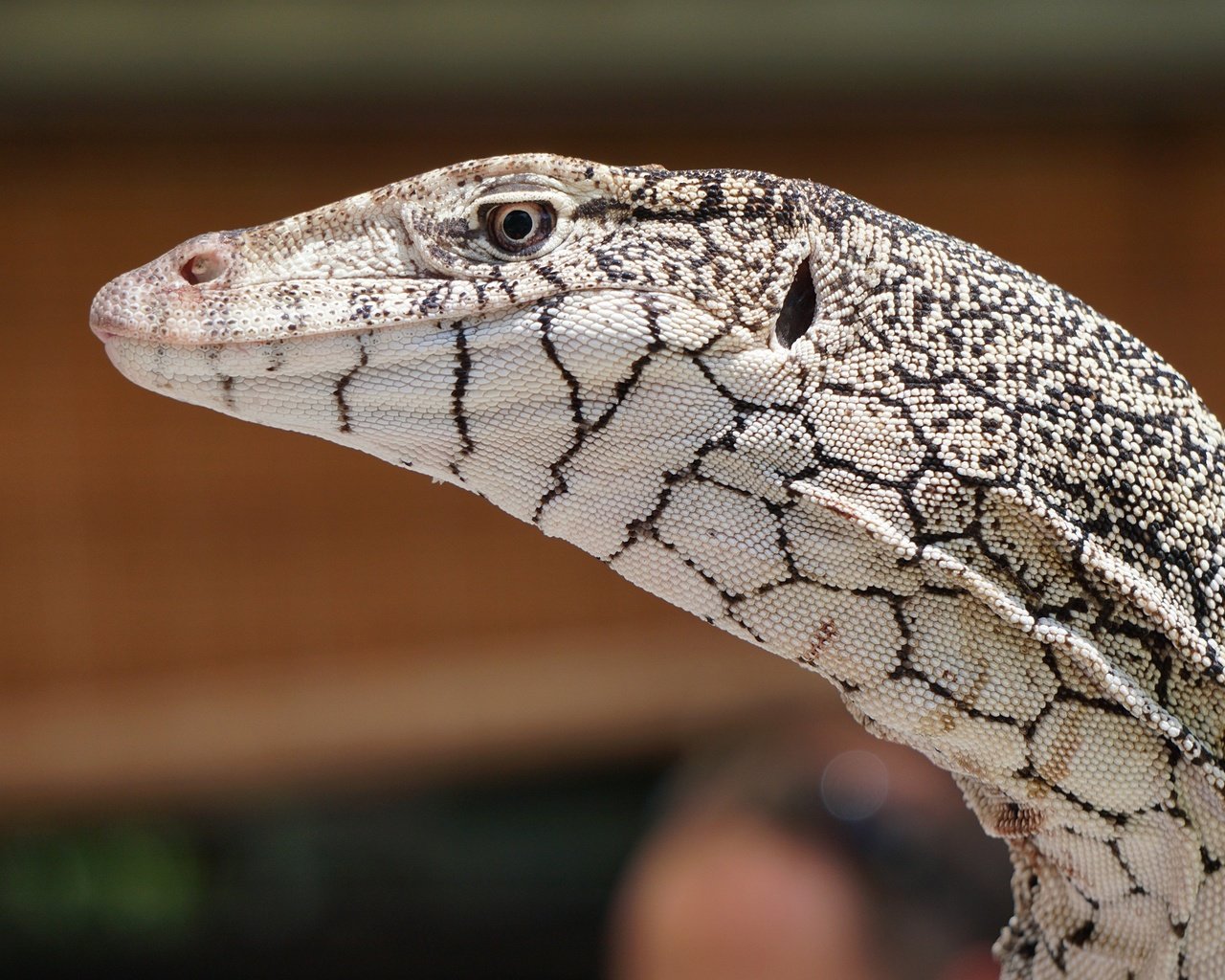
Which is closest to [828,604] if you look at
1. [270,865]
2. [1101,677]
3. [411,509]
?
[1101,677]

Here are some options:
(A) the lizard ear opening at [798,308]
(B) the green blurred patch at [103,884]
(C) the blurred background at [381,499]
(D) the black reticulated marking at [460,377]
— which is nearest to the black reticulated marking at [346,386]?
(D) the black reticulated marking at [460,377]

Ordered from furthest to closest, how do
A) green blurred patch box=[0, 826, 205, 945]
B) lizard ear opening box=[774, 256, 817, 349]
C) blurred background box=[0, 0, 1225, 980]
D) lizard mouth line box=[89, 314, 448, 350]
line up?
green blurred patch box=[0, 826, 205, 945], blurred background box=[0, 0, 1225, 980], lizard ear opening box=[774, 256, 817, 349], lizard mouth line box=[89, 314, 448, 350]

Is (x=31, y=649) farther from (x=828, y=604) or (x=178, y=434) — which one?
(x=828, y=604)

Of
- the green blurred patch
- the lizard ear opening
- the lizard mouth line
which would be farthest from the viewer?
the green blurred patch

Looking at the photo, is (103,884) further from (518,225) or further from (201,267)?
(518,225)

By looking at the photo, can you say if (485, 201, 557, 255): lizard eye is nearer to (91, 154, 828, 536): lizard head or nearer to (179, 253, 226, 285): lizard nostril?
(91, 154, 828, 536): lizard head

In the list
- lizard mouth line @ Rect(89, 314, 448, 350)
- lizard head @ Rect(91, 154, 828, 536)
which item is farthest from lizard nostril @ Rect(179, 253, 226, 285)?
lizard mouth line @ Rect(89, 314, 448, 350)

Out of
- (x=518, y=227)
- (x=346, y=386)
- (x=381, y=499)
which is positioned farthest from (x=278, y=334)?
(x=381, y=499)

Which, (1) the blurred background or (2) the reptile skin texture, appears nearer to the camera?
(2) the reptile skin texture

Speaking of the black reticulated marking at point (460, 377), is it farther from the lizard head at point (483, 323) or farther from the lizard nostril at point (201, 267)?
the lizard nostril at point (201, 267)
